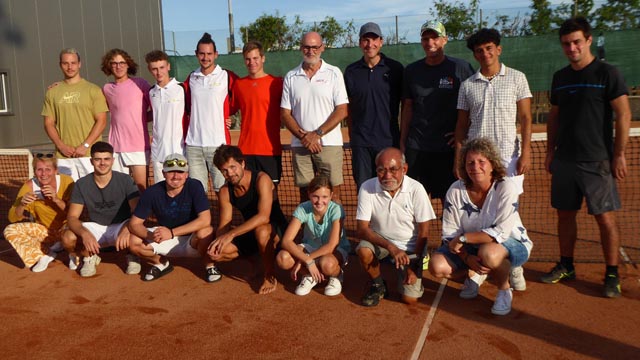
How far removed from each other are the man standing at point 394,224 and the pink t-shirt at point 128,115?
8.30 feet

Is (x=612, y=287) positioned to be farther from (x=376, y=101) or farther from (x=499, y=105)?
(x=376, y=101)

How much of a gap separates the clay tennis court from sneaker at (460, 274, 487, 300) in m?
0.06

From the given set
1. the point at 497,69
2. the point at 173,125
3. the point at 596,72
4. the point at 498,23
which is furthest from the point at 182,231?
the point at 498,23

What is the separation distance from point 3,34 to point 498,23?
14.1 metres

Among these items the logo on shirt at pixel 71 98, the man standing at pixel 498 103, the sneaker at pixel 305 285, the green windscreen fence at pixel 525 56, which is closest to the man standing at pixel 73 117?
the logo on shirt at pixel 71 98

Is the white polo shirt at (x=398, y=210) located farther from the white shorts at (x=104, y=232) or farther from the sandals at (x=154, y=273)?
the white shorts at (x=104, y=232)

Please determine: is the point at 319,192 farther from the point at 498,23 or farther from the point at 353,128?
the point at 498,23

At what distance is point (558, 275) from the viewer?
4.50 meters

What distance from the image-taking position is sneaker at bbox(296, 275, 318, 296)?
176 inches

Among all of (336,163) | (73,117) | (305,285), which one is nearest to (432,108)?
(336,163)

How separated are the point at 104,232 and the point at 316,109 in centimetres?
217

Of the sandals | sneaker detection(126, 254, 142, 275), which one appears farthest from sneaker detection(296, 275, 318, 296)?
sneaker detection(126, 254, 142, 275)

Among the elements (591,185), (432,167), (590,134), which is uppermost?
(590,134)

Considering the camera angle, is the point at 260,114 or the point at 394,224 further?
the point at 260,114
